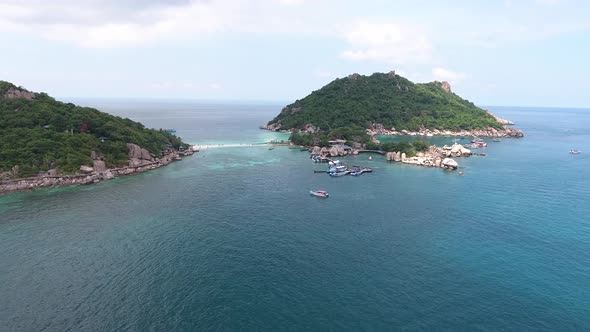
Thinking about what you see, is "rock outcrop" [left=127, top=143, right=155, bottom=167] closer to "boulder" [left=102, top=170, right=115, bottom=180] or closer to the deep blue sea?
"boulder" [left=102, top=170, right=115, bottom=180]

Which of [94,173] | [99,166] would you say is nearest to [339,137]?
[99,166]

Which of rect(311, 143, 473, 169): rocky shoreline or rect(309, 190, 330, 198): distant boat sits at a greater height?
rect(311, 143, 473, 169): rocky shoreline

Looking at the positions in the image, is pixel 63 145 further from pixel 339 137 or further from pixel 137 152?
pixel 339 137

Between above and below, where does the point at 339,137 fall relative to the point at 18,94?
below

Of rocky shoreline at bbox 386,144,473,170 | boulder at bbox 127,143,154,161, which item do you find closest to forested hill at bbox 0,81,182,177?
boulder at bbox 127,143,154,161

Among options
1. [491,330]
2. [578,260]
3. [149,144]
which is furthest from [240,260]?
[149,144]

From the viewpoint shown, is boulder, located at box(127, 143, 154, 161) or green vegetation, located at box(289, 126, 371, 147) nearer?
boulder, located at box(127, 143, 154, 161)

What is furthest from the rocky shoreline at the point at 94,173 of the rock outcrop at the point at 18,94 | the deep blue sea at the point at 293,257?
the rock outcrop at the point at 18,94

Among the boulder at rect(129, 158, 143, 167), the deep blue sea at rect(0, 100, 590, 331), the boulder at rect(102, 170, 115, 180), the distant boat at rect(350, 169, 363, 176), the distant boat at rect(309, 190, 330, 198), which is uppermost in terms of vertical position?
the boulder at rect(129, 158, 143, 167)

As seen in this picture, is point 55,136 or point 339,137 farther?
point 339,137
